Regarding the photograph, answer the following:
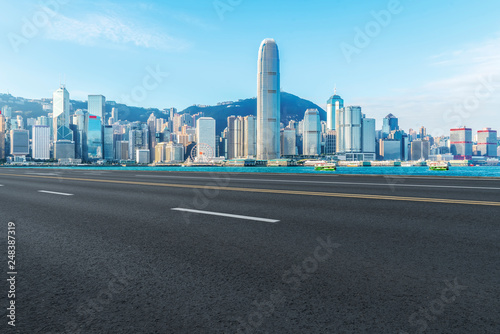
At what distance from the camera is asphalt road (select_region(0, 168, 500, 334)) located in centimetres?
266

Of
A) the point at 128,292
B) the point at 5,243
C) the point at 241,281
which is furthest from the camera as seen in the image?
the point at 5,243

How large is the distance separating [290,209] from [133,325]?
6059 mm

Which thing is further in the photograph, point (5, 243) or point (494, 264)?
point (5, 243)

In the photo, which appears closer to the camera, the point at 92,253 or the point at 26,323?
the point at 26,323

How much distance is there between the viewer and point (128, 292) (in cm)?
326

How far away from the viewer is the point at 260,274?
12.0ft

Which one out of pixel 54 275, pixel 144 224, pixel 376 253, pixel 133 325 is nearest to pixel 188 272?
pixel 133 325

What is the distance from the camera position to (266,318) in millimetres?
2711

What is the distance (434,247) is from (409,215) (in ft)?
8.74

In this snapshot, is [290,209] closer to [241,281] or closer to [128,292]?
[241,281]

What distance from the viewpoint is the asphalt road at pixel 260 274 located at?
2.66 metres

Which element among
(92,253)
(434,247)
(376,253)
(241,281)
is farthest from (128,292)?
(434,247)

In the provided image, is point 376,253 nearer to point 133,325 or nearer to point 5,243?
point 133,325

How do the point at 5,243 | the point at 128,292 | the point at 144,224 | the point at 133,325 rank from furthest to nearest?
1. the point at 144,224
2. the point at 5,243
3. the point at 128,292
4. the point at 133,325
